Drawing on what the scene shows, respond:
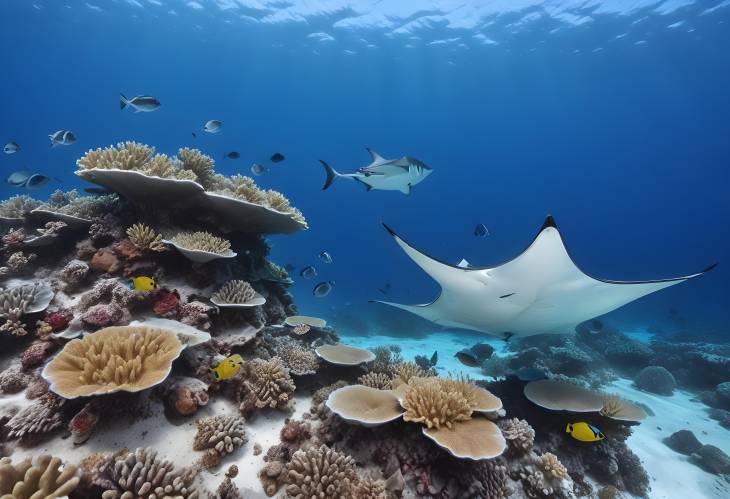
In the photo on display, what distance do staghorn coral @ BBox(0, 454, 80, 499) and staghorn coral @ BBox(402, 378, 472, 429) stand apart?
9.37 ft

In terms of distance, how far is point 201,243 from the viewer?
470 centimetres

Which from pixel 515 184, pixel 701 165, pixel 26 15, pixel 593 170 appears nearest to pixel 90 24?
pixel 26 15

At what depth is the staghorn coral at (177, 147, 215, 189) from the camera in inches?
228

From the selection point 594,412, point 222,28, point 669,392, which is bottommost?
point 669,392

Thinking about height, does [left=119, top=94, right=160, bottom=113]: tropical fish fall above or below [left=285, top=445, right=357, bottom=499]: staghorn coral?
above

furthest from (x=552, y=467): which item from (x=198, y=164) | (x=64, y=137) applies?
(x=64, y=137)

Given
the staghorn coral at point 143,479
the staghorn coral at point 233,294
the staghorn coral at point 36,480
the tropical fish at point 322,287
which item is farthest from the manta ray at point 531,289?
the tropical fish at point 322,287

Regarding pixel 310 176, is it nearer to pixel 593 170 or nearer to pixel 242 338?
pixel 593 170

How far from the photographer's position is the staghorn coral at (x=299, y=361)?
469 centimetres

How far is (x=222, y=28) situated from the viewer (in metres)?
41.4

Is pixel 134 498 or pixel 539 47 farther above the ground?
pixel 539 47

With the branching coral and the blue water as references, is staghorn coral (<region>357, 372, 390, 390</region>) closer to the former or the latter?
the branching coral

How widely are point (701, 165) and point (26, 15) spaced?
117m

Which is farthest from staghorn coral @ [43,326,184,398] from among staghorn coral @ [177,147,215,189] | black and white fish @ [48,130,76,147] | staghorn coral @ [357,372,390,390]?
black and white fish @ [48,130,76,147]
